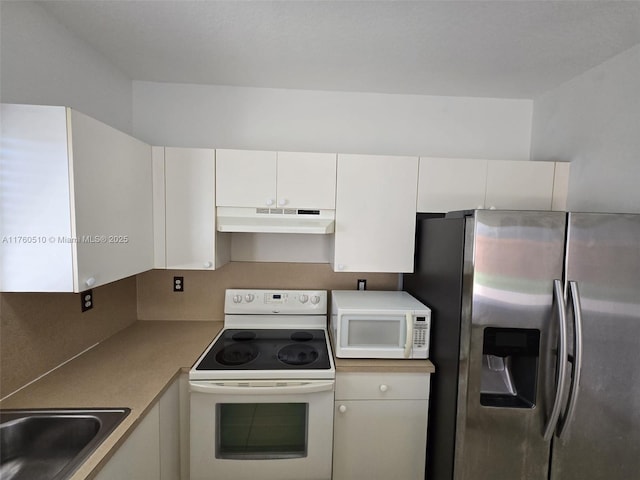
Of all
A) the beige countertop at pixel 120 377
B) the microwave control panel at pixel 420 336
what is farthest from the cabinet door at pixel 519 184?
the beige countertop at pixel 120 377

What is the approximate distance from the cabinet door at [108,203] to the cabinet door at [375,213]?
112cm

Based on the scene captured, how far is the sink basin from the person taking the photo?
43.0 inches

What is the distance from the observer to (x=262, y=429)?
158 cm

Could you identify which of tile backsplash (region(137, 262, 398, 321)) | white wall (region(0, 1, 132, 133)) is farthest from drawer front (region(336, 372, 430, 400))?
white wall (region(0, 1, 132, 133))

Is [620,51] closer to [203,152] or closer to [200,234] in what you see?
[203,152]

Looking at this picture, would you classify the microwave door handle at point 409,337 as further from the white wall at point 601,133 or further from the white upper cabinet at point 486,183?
the white wall at point 601,133

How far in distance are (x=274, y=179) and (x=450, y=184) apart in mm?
1101

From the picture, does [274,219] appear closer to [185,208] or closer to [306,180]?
[306,180]

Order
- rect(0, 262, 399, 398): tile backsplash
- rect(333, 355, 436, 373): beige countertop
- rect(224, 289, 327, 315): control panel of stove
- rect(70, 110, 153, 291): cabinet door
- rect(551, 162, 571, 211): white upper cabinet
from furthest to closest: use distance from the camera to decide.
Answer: rect(224, 289, 327, 315): control panel of stove, rect(551, 162, 571, 211): white upper cabinet, rect(333, 355, 436, 373): beige countertop, rect(0, 262, 399, 398): tile backsplash, rect(70, 110, 153, 291): cabinet door

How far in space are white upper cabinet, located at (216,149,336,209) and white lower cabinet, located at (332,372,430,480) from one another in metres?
1.07

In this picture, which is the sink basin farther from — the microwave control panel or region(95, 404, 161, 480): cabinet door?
the microwave control panel

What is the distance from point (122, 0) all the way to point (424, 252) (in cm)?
195

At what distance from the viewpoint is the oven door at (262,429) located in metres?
1.49

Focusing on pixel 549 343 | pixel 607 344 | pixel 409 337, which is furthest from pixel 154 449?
pixel 607 344
